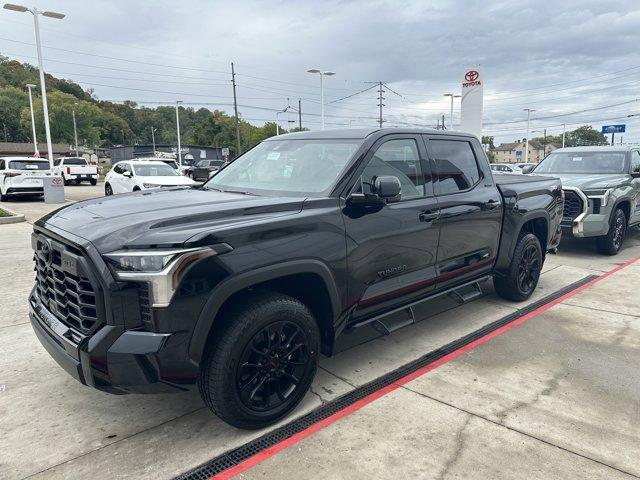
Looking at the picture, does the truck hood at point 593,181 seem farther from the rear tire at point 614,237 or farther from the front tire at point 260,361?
the front tire at point 260,361

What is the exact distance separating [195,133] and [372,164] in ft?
329

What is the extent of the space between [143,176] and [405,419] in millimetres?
13500

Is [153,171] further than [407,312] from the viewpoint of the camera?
Yes

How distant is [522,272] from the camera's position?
5375mm

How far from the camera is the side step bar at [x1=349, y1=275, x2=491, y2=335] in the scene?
146 inches

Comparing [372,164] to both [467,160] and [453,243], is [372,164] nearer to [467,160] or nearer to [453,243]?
[453,243]

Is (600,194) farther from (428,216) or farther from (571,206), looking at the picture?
(428,216)

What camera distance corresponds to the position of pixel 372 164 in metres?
3.61

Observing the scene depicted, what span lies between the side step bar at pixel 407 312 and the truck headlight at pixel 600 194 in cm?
407

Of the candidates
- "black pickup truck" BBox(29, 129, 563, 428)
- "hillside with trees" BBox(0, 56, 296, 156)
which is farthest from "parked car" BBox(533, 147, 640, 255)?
"hillside with trees" BBox(0, 56, 296, 156)

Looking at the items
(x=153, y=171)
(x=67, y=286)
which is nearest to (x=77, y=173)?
(x=153, y=171)

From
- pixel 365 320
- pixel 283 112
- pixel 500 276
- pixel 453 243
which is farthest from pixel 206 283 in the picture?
pixel 283 112

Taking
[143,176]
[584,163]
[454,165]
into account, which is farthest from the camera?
[143,176]

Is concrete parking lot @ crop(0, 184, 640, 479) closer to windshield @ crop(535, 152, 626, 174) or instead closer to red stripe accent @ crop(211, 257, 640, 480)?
red stripe accent @ crop(211, 257, 640, 480)
